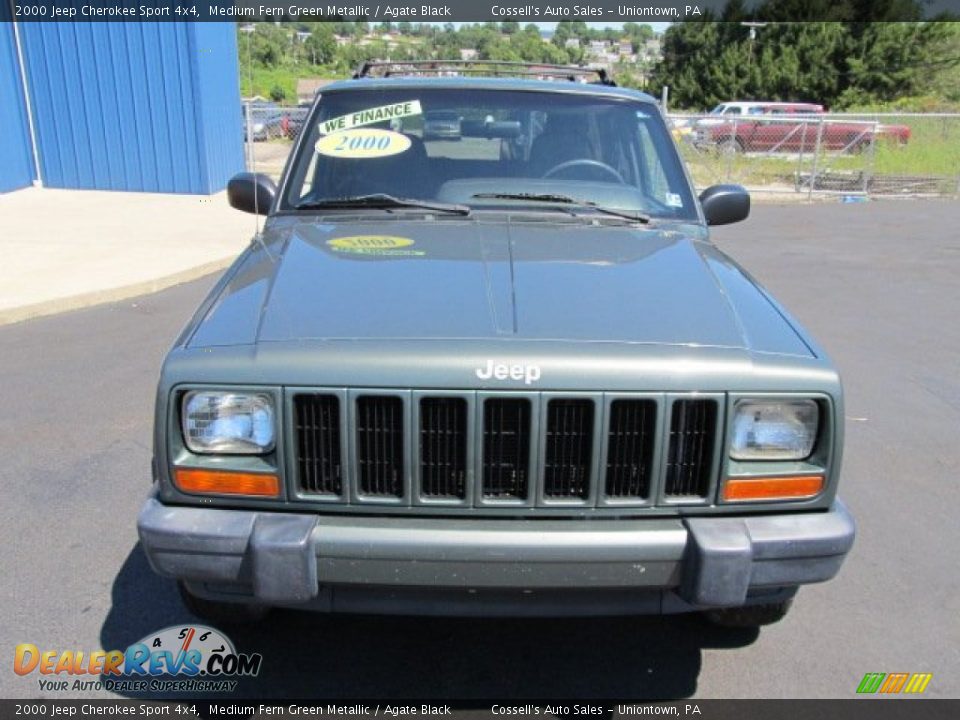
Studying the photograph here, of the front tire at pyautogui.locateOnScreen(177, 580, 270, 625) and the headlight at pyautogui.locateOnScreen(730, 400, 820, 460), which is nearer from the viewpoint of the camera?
the headlight at pyautogui.locateOnScreen(730, 400, 820, 460)

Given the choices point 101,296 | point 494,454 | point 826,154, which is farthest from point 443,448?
point 826,154

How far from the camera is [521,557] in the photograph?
7.57ft

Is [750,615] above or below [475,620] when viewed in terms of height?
above

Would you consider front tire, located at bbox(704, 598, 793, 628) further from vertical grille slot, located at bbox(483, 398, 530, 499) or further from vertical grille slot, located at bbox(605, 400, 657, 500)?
vertical grille slot, located at bbox(483, 398, 530, 499)

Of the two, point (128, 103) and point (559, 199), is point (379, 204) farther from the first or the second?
point (128, 103)

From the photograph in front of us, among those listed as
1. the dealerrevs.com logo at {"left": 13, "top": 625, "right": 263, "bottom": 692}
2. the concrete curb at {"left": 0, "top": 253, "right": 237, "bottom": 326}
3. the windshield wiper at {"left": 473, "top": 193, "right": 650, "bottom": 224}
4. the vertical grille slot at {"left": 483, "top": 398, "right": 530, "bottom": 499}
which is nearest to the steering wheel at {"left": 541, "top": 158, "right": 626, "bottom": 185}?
the windshield wiper at {"left": 473, "top": 193, "right": 650, "bottom": 224}

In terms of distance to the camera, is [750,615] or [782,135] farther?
[782,135]

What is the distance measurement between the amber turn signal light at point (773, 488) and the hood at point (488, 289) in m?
0.37

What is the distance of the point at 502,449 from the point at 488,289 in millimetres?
576

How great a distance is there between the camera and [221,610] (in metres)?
2.91

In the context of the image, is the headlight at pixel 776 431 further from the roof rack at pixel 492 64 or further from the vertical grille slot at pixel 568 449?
the roof rack at pixel 492 64

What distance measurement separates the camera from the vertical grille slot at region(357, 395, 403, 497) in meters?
2.34

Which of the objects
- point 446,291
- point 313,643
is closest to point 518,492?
point 446,291

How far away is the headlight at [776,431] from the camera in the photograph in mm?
2422
